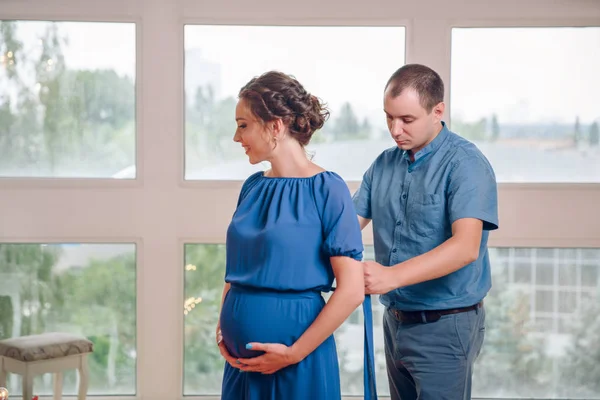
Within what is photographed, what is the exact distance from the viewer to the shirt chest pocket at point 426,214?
1.86 metres

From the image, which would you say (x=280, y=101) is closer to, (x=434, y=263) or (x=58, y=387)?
(x=434, y=263)

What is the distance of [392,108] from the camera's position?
182cm

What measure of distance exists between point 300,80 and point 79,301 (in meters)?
1.41

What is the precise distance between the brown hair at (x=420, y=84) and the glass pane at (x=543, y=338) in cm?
164

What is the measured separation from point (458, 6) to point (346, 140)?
29.8 inches

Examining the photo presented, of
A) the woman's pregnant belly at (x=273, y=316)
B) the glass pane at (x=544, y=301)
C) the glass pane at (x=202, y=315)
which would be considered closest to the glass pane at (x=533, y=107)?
the glass pane at (x=544, y=301)

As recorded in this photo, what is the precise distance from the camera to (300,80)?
10.7 feet

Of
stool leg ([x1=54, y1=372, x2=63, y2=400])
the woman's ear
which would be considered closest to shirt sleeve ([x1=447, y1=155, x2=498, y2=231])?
the woman's ear

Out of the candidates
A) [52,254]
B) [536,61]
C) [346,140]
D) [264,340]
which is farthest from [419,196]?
[52,254]

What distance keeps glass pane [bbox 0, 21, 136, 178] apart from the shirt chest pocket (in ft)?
5.64

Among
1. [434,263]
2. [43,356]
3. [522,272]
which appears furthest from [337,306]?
[522,272]

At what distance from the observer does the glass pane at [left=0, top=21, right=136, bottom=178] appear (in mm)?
3217

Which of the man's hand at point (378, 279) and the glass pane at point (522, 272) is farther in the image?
the glass pane at point (522, 272)

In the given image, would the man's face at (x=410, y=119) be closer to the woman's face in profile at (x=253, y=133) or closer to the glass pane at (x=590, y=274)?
the woman's face in profile at (x=253, y=133)
